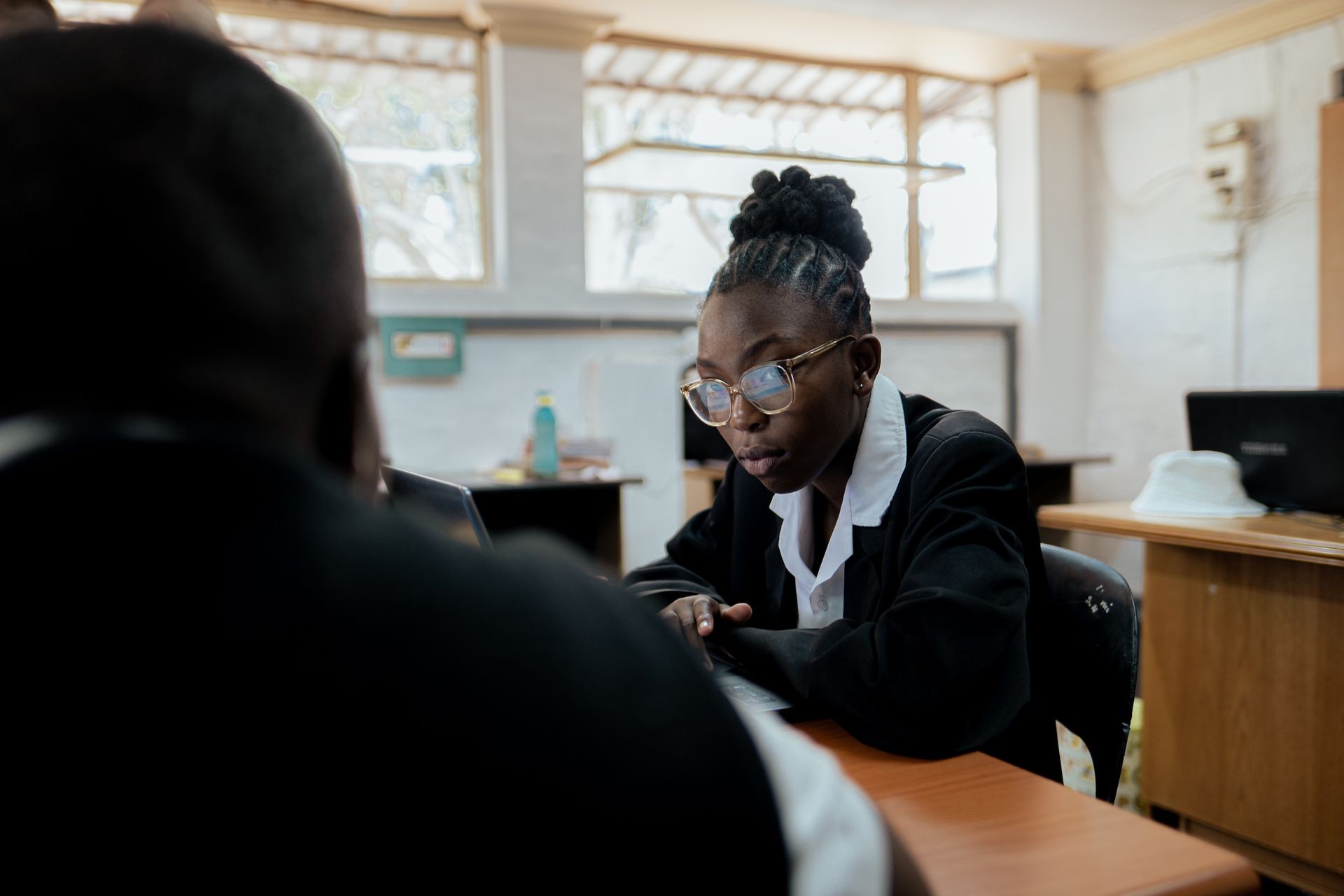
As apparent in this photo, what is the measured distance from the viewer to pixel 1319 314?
384 centimetres

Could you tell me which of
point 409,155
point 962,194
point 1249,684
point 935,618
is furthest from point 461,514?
point 962,194

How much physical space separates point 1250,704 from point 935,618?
1725mm

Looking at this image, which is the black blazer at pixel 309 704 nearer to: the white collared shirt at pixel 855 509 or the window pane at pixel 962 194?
the white collared shirt at pixel 855 509

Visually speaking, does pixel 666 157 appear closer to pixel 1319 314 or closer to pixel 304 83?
pixel 304 83

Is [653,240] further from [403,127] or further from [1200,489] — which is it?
[1200,489]

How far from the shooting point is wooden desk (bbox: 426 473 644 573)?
394 cm

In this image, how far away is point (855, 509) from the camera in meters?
1.47

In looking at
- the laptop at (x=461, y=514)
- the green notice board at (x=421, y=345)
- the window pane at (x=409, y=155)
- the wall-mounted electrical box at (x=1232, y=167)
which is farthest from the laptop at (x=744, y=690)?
the wall-mounted electrical box at (x=1232, y=167)

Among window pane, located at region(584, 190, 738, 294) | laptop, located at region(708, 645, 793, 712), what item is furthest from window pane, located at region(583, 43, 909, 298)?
laptop, located at region(708, 645, 793, 712)

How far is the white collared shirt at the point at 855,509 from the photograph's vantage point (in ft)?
4.77

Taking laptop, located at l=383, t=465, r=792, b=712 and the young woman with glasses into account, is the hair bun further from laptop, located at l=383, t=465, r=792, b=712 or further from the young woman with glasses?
laptop, located at l=383, t=465, r=792, b=712

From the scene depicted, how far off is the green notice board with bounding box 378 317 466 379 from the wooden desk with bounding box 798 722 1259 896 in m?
3.92

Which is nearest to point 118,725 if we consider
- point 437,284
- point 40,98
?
point 40,98

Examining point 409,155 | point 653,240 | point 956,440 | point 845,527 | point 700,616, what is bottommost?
point 700,616
